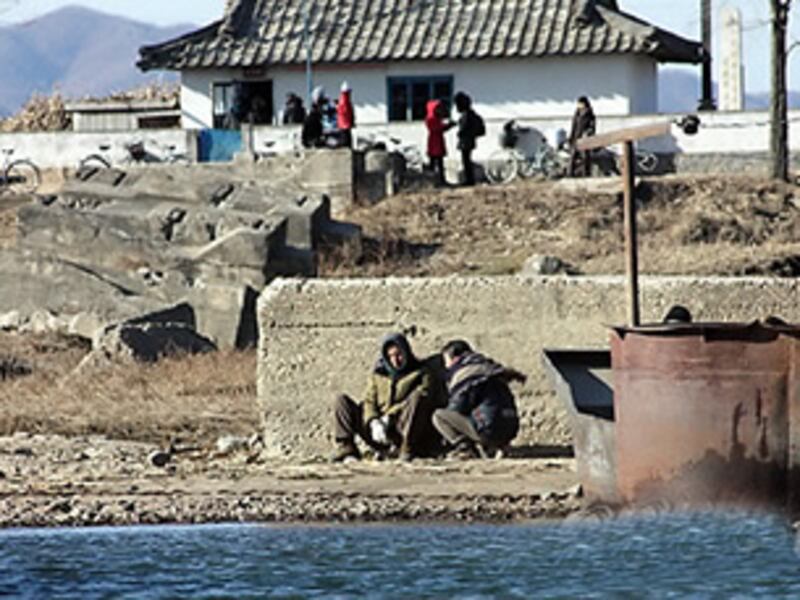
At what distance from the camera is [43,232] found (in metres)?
28.5

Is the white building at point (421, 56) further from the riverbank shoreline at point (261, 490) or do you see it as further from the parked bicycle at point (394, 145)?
the riverbank shoreline at point (261, 490)

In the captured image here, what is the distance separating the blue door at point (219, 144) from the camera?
130ft

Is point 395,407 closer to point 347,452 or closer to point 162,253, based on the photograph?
point 347,452

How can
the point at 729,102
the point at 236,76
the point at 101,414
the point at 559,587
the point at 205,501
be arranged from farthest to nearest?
the point at 729,102, the point at 236,76, the point at 101,414, the point at 205,501, the point at 559,587

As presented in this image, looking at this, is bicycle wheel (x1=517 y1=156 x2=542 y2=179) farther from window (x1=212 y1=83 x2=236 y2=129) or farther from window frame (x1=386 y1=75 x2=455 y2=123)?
window (x1=212 y1=83 x2=236 y2=129)

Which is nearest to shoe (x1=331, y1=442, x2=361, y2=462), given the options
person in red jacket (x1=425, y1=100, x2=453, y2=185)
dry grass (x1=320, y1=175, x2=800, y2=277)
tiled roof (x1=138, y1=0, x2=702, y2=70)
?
dry grass (x1=320, y1=175, x2=800, y2=277)

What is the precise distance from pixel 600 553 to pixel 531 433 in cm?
333

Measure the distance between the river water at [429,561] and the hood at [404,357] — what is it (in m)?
2.15

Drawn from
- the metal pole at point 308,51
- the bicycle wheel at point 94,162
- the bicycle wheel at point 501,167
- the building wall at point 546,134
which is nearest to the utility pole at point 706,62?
the building wall at point 546,134

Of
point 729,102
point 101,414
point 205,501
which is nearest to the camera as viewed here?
point 205,501

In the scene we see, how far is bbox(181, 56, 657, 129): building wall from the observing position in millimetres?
43250

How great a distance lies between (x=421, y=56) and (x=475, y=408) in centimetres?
2782

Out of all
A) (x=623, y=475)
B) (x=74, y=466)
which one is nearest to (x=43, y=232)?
(x=74, y=466)

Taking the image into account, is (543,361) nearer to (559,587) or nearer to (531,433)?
(531,433)
